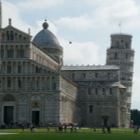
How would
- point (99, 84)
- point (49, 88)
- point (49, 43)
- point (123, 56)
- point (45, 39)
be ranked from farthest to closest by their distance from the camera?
point (123, 56) < point (45, 39) < point (49, 43) < point (99, 84) < point (49, 88)

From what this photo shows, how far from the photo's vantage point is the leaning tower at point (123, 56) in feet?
470

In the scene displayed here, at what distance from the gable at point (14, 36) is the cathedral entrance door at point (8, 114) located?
11.1m

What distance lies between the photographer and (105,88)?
122438 millimetres

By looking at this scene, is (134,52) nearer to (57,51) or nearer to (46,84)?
(57,51)

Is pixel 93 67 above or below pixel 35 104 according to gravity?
above

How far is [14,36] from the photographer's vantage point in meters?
99.8

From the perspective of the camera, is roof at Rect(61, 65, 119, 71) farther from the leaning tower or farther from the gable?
the gable

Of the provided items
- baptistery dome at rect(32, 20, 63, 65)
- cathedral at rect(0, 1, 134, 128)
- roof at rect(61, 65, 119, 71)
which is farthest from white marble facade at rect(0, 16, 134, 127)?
roof at rect(61, 65, 119, 71)

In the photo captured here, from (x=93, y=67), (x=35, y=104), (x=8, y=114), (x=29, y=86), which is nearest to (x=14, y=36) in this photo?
(x=29, y=86)

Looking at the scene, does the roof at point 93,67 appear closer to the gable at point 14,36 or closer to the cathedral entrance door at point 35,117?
the cathedral entrance door at point 35,117

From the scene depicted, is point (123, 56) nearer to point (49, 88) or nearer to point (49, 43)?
point (49, 43)

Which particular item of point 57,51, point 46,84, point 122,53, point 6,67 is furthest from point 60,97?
point 122,53

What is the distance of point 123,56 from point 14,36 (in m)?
50.0

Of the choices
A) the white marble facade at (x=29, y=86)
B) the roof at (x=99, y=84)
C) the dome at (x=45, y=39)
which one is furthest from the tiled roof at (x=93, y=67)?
the white marble facade at (x=29, y=86)
